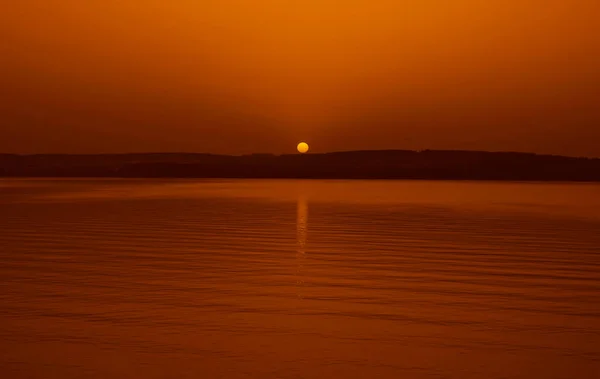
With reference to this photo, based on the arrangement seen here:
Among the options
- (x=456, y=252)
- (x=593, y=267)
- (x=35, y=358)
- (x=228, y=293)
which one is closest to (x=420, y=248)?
(x=456, y=252)

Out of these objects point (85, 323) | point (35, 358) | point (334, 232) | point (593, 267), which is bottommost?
point (35, 358)

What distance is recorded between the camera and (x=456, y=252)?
734 inches

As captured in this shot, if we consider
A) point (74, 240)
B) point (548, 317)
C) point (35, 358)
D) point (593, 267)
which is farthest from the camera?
point (74, 240)

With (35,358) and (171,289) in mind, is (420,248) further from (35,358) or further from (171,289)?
(35,358)

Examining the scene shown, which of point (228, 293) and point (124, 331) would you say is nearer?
point (124, 331)

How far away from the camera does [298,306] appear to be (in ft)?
37.1

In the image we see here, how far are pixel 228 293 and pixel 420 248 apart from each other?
26.7 ft

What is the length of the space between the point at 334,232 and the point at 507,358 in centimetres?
1598

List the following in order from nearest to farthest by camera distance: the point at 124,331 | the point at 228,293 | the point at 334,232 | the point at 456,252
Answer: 1. the point at 124,331
2. the point at 228,293
3. the point at 456,252
4. the point at 334,232

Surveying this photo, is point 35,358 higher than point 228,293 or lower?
lower

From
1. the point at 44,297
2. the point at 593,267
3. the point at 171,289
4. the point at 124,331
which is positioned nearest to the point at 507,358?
the point at 124,331

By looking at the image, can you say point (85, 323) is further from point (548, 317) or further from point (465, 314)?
point (548, 317)

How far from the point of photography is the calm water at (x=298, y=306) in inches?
324

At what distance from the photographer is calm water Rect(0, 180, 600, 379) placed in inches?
324
